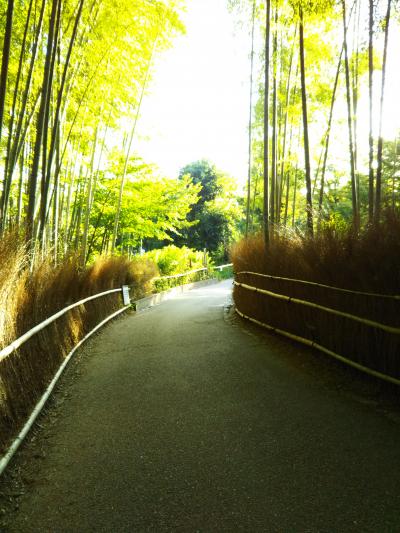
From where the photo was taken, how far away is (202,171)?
80.5 ft

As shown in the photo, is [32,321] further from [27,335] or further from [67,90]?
[67,90]

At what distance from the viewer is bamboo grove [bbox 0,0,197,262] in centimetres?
446

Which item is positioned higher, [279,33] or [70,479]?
[279,33]

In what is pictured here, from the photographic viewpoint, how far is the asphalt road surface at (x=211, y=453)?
5.94 ft

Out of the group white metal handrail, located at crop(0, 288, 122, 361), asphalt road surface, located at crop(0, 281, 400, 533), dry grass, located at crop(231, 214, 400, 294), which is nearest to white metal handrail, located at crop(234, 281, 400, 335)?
dry grass, located at crop(231, 214, 400, 294)

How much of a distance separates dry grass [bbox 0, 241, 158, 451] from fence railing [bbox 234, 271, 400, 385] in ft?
8.24

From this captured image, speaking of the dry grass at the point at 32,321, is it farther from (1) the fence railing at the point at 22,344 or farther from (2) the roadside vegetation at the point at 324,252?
(2) the roadside vegetation at the point at 324,252

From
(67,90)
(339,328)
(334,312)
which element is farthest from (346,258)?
(67,90)

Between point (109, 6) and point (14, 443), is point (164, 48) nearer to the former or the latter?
point (109, 6)

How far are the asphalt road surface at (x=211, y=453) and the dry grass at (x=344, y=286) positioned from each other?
277 millimetres

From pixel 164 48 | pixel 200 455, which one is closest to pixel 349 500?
pixel 200 455

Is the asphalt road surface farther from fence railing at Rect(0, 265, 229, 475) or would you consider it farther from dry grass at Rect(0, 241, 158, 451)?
dry grass at Rect(0, 241, 158, 451)

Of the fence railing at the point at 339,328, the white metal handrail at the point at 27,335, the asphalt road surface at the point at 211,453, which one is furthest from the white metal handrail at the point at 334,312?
the white metal handrail at the point at 27,335

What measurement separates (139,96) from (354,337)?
287 inches
